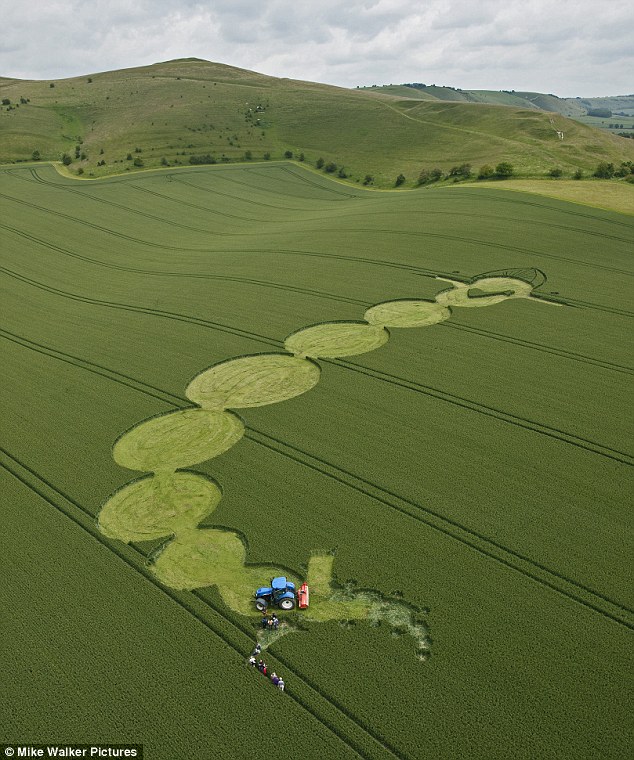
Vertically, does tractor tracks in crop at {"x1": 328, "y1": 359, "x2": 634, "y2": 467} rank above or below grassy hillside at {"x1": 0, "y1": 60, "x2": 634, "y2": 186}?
below

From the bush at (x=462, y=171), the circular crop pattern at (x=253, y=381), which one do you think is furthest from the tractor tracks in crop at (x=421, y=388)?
the bush at (x=462, y=171)

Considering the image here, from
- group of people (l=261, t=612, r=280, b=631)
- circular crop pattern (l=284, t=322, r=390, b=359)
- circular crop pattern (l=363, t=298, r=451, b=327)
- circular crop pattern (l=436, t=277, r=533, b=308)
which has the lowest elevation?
group of people (l=261, t=612, r=280, b=631)

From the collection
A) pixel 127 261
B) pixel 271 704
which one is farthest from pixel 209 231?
pixel 271 704

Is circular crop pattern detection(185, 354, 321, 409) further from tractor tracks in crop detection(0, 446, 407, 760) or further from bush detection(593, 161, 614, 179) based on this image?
bush detection(593, 161, 614, 179)

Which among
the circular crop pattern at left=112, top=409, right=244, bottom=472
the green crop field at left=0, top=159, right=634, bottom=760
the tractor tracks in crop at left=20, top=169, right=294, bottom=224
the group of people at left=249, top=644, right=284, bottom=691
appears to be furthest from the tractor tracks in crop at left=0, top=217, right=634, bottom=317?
the group of people at left=249, top=644, right=284, bottom=691

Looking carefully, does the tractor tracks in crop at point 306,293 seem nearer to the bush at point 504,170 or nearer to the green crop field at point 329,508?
the green crop field at point 329,508

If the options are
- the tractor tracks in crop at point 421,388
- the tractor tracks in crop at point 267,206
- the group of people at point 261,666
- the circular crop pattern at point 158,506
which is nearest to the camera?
the group of people at point 261,666

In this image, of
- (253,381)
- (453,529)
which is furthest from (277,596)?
(253,381)
